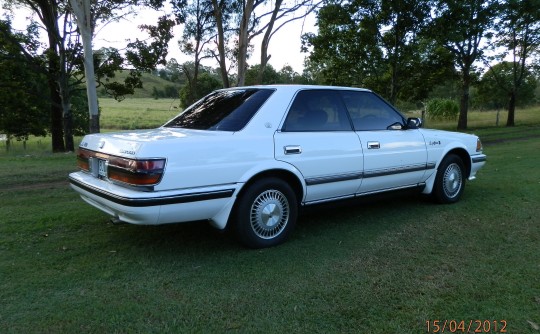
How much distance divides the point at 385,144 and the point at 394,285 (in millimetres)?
2051

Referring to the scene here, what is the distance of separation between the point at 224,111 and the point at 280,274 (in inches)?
70.7

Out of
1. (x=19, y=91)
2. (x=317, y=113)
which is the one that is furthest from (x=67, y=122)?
(x=317, y=113)

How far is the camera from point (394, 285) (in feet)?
10.6

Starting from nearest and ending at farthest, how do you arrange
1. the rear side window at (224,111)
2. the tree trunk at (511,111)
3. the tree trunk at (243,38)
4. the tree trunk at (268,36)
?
the rear side window at (224,111) < the tree trunk at (243,38) < the tree trunk at (268,36) < the tree trunk at (511,111)

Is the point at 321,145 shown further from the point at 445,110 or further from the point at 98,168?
the point at 445,110

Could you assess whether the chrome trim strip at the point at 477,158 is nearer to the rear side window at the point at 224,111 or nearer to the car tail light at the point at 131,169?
the rear side window at the point at 224,111

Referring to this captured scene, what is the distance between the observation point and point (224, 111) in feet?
14.0

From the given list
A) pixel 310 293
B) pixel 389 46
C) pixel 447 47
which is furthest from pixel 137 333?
pixel 447 47

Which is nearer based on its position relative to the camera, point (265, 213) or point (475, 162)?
point (265, 213)

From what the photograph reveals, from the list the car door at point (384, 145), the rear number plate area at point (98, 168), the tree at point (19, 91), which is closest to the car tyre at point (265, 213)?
the car door at point (384, 145)

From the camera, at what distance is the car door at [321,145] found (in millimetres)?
4074

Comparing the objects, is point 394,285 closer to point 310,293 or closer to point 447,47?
point 310,293

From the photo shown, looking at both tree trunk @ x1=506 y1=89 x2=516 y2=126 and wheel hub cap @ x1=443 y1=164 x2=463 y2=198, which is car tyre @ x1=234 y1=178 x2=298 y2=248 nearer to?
wheel hub cap @ x1=443 y1=164 x2=463 y2=198
